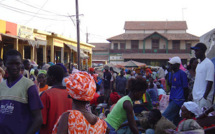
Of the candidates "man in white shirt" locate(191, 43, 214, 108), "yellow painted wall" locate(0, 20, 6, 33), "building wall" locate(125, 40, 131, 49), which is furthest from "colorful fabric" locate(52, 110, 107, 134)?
"building wall" locate(125, 40, 131, 49)

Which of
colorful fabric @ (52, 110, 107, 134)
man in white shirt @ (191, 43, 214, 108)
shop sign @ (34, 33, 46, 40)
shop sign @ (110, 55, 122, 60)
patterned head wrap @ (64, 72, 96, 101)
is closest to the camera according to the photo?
colorful fabric @ (52, 110, 107, 134)

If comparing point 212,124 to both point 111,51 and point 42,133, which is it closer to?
point 42,133

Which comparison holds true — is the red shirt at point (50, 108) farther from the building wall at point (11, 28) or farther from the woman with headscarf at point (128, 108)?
the building wall at point (11, 28)

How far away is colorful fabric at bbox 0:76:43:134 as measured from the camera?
272 centimetres

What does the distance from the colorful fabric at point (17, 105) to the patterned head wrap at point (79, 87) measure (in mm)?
594

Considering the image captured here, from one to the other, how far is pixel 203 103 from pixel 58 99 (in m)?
2.82

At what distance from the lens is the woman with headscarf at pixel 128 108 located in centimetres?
368

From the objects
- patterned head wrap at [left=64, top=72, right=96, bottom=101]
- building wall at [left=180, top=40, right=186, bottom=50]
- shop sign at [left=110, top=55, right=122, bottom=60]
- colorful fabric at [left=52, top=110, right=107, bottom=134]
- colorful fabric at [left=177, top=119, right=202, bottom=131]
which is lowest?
colorful fabric at [left=177, top=119, right=202, bottom=131]

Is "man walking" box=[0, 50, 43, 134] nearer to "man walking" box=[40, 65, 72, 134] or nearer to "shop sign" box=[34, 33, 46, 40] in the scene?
"man walking" box=[40, 65, 72, 134]

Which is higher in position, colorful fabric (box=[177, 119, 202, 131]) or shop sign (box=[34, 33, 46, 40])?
shop sign (box=[34, 33, 46, 40])

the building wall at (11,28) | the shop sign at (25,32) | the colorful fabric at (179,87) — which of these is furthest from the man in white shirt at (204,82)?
the shop sign at (25,32)

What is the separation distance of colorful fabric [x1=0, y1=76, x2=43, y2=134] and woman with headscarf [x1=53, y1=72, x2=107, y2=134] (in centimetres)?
58

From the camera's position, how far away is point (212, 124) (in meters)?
4.25

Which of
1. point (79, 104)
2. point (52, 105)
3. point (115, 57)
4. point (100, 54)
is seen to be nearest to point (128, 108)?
point (52, 105)
